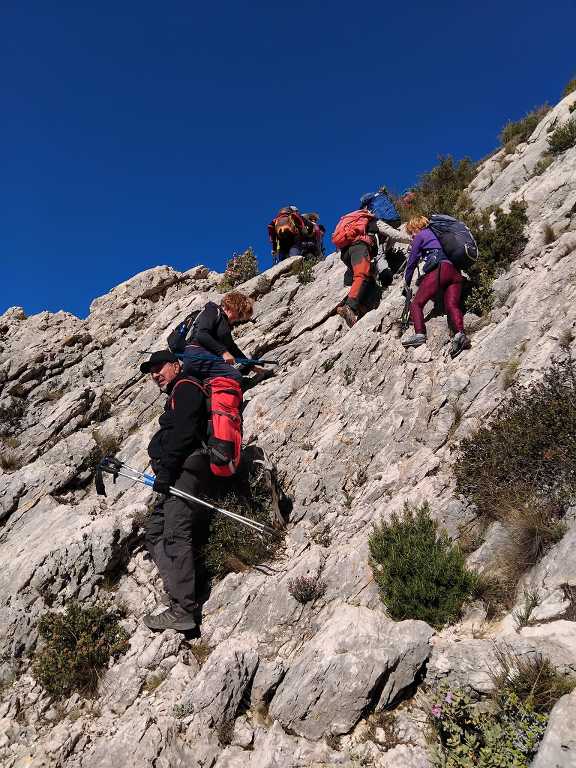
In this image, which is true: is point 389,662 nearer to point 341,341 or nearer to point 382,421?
point 382,421

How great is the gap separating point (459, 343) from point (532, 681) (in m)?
5.30

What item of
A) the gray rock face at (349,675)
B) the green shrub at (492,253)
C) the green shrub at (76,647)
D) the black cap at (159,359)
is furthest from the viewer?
the green shrub at (492,253)

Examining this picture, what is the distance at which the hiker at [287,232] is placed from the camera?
15773mm

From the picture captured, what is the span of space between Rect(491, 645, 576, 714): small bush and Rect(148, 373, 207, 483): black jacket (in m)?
4.35

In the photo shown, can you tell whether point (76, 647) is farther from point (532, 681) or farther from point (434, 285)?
point (434, 285)

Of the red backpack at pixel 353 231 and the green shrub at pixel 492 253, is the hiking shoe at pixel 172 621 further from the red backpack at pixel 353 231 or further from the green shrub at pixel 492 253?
the red backpack at pixel 353 231

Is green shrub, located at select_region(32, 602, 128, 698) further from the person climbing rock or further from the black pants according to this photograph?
the person climbing rock

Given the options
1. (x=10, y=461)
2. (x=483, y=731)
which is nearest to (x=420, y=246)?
(x=483, y=731)

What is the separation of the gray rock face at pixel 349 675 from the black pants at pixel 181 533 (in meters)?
1.90

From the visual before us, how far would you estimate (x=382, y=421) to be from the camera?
732 cm

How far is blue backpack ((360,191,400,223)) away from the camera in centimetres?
1232

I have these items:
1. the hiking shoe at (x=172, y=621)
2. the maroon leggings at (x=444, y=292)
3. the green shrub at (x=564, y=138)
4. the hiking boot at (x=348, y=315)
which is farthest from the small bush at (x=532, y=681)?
the green shrub at (x=564, y=138)

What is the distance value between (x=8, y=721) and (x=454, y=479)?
20.3ft

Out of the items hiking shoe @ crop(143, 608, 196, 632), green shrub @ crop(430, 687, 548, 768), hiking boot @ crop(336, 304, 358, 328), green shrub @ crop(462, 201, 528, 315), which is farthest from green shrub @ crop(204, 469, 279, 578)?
green shrub @ crop(462, 201, 528, 315)
